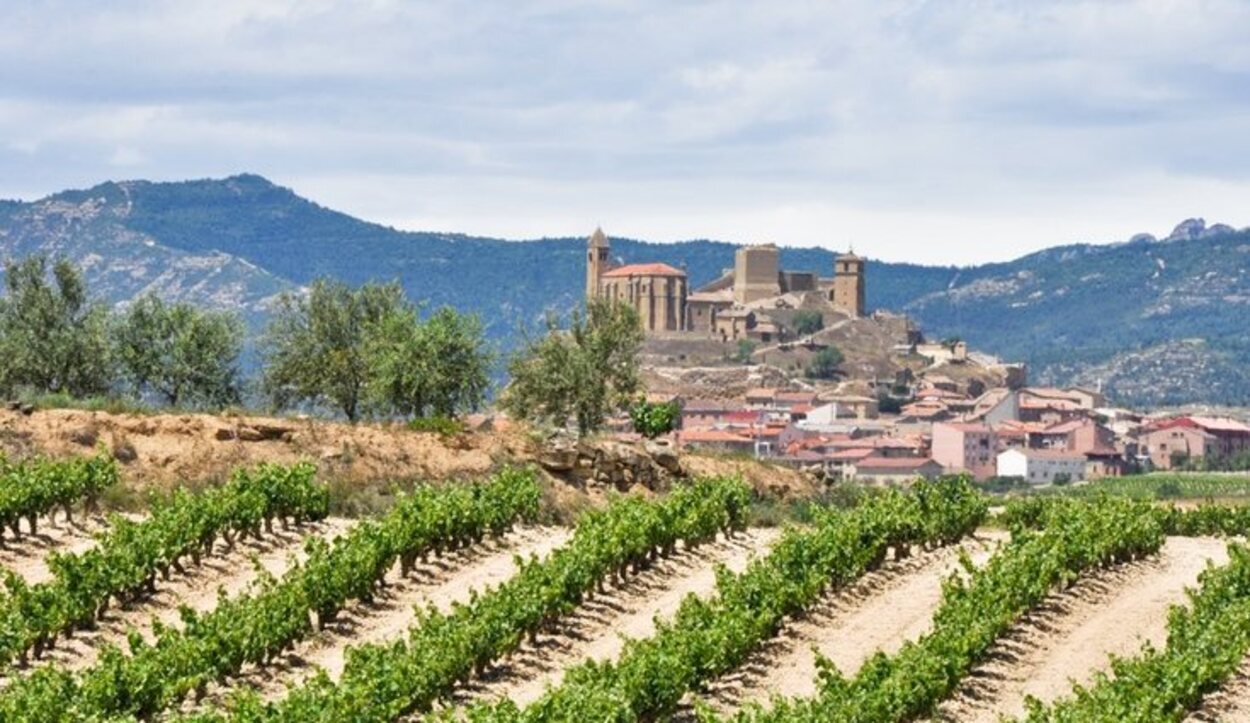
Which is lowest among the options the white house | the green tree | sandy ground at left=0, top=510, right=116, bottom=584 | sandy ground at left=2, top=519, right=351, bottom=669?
the white house

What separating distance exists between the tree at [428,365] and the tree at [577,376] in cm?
309

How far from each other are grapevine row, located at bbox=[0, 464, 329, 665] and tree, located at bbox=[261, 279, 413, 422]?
66.8 ft

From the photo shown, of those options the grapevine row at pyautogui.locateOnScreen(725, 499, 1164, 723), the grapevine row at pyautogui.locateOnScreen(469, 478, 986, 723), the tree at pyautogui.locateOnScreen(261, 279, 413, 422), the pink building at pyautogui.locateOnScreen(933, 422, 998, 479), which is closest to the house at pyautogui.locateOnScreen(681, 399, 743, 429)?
the pink building at pyautogui.locateOnScreen(933, 422, 998, 479)

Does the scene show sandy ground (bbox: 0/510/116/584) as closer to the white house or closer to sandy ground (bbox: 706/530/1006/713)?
sandy ground (bbox: 706/530/1006/713)

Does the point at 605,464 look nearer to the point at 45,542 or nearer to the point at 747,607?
the point at 45,542

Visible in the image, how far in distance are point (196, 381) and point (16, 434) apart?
60.7ft

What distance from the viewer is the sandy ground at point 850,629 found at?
26562 millimetres

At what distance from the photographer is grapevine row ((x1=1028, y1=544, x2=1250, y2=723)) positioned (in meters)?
23.3

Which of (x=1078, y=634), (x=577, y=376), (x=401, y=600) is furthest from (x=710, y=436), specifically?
(x=401, y=600)

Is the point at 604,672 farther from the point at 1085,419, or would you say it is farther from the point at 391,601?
the point at 1085,419

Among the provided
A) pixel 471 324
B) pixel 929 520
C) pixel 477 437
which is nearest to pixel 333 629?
pixel 929 520

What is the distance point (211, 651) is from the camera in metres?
24.4

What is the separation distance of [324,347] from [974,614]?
30.3 meters

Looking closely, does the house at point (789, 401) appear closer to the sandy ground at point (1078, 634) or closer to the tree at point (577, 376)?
the tree at point (577, 376)
